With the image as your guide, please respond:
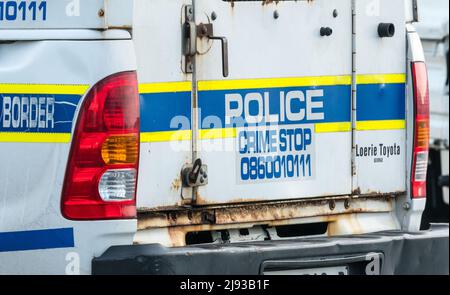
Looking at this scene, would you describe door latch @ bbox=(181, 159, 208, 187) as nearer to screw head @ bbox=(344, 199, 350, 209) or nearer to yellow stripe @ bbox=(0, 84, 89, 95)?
yellow stripe @ bbox=(0, 84, 89, 95)

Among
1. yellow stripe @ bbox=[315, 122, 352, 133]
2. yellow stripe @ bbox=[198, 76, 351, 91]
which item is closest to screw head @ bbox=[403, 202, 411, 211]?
yellow stripe @ bbox=[315, 122, 352, 133]

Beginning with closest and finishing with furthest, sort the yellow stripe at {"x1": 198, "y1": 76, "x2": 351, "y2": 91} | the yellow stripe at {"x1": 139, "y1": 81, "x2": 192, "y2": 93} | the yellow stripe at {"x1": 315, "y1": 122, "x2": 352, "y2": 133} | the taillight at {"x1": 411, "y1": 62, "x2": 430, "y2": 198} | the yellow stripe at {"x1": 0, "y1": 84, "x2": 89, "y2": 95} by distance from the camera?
the yellow stripe at {"x1": 0, "y1": 84, "x2": 89, "y2": 95} < the yellow stripe at {"x1": 139, "y1": 81, "x2": 192, "y2": 93} < the yellow stripe at {"x1": 198, "y1": 76, "x2": 351, "y2": 91} < the yellow stripe at {"x1": 315, "y1": 122, "x2": 352, "y2": 133} < the taillight at {"x1": 411, "y1": 62, "x2": 430, "y2": 198}

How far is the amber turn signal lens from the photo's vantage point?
527cm

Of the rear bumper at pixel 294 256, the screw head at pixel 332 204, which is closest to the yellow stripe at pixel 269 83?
the screw head at pixel 332 204

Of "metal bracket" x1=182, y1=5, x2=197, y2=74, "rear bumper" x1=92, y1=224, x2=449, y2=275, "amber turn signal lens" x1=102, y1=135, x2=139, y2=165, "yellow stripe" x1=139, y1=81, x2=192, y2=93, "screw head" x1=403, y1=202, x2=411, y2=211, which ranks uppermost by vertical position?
"metal bracket" x1=182, y1=5, x2=197, y2=74

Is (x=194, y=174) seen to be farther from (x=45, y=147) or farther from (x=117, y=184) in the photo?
(x=45, y=147)

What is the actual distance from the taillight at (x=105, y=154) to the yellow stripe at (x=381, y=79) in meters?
1.35

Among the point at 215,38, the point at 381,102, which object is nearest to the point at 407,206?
the point at 381,102

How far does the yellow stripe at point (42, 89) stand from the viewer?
522 cm

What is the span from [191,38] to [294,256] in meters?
1.00

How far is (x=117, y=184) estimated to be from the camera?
5297mm

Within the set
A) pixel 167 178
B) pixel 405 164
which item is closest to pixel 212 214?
pixel 167 178

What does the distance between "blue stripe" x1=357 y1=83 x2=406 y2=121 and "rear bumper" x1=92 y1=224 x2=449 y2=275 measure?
547 millimetres
